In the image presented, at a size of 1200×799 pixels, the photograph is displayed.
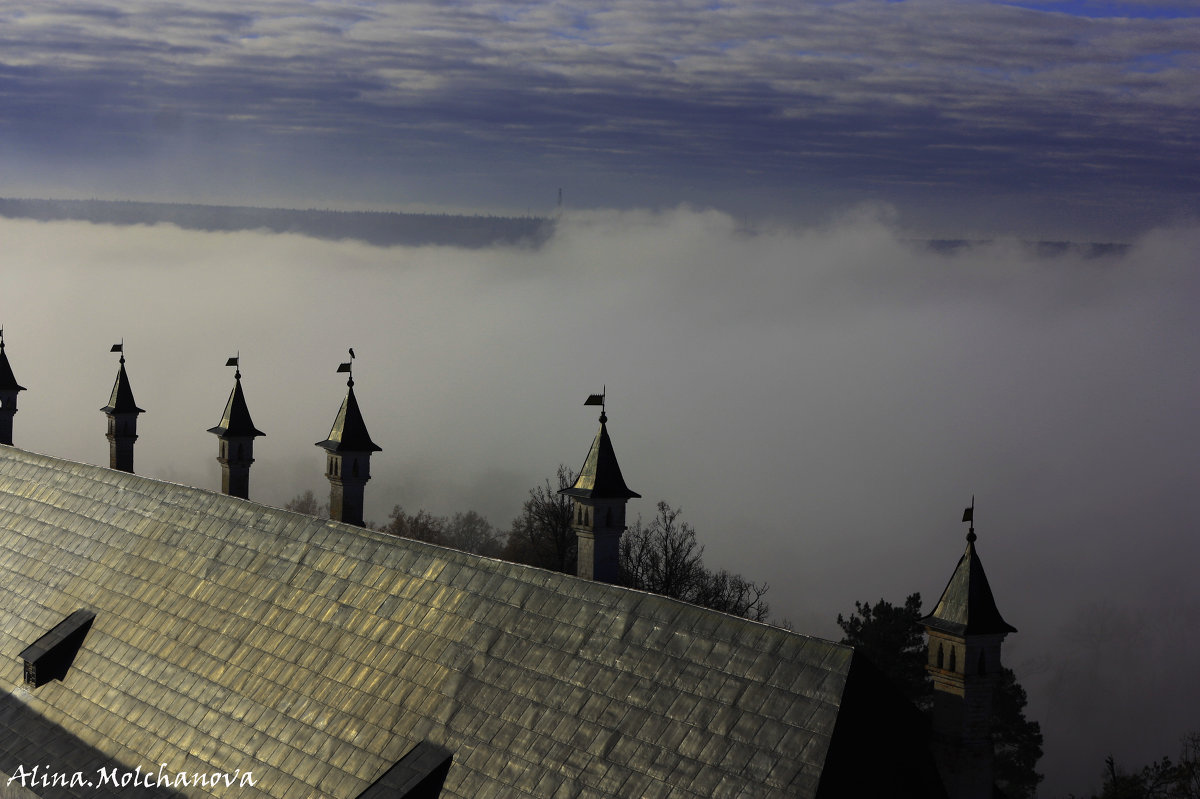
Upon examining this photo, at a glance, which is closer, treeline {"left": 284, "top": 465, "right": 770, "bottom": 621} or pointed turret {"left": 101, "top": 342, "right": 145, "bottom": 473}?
pointed turret {"left": 101, "top": 342, "right": 145, "bottom": 473}

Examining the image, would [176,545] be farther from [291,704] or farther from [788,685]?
→ [788,685]

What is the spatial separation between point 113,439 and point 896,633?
42.6 meters

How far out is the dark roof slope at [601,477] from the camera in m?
30.4

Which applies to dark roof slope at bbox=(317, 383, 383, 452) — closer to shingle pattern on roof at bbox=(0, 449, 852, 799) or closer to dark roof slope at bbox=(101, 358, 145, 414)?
shingle pattern on roof at bbox=(0, 449, 852, 799)

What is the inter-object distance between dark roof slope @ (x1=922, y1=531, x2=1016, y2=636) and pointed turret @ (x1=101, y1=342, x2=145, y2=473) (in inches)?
1358

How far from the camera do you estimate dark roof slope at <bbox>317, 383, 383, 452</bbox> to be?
37.6m

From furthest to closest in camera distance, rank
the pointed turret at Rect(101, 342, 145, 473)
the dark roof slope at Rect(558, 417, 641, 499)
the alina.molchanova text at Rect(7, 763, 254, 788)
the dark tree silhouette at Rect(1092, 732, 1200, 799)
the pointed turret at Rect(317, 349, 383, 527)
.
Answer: the dark tree silhouette at Rect(1092, 732, 1200, 799)
the pointed turret at Rect(101, 342, 145, 473)
the pointed turret at Rect(317, 349, 383, 527)
the dark roof slope at Rect(558, 417, 641, 499)
the alina.molchanova text at Rect(7, 763, 254, 788)

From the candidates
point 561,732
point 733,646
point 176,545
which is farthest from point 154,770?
point 733,646

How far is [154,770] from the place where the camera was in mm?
29344

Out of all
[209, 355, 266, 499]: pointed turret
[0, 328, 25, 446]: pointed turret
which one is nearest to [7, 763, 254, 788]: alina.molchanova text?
[209, 355, 266, 499]: pointed turret

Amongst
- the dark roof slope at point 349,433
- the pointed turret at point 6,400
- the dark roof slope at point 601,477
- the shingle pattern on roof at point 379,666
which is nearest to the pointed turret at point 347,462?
the dark roof slope at point 349,433

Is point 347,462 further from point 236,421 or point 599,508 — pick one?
point 599,508

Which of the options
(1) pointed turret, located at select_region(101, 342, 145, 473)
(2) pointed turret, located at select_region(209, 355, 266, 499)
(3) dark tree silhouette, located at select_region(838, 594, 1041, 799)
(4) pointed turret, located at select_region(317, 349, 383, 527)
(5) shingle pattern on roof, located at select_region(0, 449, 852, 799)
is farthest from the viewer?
(3) dark tree silhouette, located at select_region(838, 594, 1041, 799)

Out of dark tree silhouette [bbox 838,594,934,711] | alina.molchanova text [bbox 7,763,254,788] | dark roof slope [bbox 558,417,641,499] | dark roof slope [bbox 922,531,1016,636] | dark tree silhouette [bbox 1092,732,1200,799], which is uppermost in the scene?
dark roof slope [bbox 558,417,641,499]
